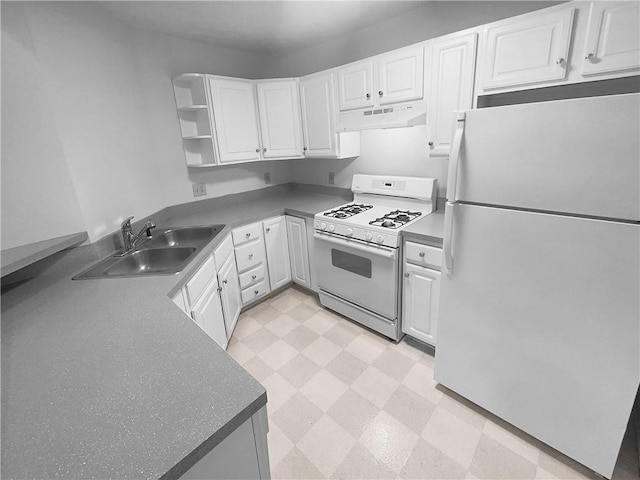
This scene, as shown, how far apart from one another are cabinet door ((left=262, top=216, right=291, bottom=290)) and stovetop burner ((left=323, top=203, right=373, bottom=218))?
56cm

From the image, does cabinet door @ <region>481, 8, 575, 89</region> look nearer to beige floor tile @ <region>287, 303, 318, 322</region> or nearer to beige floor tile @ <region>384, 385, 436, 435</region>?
beige floor tile @ <region>384, 385, 436, 435</region>

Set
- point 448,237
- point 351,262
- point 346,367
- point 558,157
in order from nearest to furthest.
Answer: point 558,157 → point 448,237 → point 346,367 → point 351,262

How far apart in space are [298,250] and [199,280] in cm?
124

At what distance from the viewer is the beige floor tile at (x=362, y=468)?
1.39m

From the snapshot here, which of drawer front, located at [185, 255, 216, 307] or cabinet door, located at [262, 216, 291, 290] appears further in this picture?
cabinet door, located at [262, 216, 291, 290]

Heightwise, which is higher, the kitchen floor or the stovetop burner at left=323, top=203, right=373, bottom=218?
the stovetop burner at left=323, top=203, right=373, bottom=218

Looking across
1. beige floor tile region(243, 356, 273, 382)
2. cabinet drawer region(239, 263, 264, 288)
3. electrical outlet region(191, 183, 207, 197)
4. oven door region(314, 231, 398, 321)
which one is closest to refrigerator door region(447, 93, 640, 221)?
oven door region(314, 231, 398, 321)

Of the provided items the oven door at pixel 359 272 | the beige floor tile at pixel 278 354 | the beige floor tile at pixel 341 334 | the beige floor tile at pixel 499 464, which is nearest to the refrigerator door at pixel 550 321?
the beige floor tile at pixel 499 464

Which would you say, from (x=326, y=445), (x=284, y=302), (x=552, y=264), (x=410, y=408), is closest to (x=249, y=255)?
(x=284, y=302)

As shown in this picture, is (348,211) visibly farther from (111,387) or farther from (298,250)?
(111,387)

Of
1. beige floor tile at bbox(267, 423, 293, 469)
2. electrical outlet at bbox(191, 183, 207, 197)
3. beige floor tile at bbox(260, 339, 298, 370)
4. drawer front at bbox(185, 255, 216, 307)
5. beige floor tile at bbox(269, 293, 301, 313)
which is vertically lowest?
beige floor tile at bbox(267, 423, 293, 469)

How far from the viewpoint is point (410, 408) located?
1722 mm

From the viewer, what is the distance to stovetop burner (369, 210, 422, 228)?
2.10 meters

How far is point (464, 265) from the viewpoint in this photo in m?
1.51
